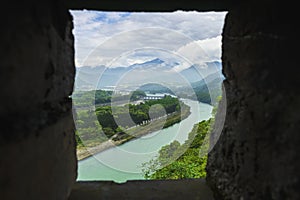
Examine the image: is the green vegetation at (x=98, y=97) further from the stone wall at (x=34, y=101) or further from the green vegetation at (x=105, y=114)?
the stone wall at (x=34, y=101)

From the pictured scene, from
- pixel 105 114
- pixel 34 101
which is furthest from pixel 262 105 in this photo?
pixel 105 114

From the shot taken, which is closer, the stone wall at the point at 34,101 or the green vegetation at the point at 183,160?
the stone wall at the point at 34,101

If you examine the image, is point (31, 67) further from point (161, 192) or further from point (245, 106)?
point (161, 192)

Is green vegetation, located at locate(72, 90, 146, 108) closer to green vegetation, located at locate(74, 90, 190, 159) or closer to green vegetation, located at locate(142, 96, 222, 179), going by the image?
green vegetation, located at locate(74, 90, 190, 159)

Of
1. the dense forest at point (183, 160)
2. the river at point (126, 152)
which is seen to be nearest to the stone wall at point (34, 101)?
the river at point (126, 152)

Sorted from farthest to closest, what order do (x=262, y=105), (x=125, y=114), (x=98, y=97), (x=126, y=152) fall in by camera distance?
(x=126, y=152)
(x=125, y=114)
(x=98, y=97)
(x=262, y=105)

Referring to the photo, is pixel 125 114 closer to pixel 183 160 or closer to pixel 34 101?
pixel 34 101

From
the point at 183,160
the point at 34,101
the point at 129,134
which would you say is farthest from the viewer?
the point at 183,160
